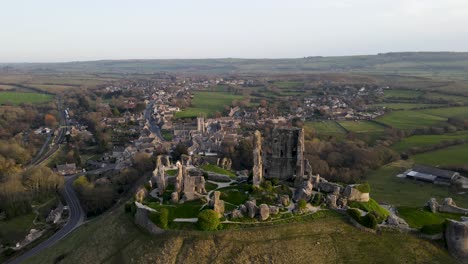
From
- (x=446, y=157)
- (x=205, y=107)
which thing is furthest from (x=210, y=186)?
(x=205, y=107)

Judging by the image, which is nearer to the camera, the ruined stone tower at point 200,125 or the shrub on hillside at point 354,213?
the shrub on hillside at point 354,213

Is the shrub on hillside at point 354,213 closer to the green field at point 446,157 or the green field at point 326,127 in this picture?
the green field at point 446,157

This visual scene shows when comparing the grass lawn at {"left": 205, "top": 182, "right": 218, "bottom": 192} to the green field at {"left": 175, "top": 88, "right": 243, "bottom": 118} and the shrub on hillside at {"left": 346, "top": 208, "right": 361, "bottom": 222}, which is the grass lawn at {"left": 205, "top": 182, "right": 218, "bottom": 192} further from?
the green field at {"left": 175, "top": 88, "right": 243, "bottom": 118}

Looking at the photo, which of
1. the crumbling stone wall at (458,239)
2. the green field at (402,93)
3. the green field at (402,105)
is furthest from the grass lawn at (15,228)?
the green field at (402,93)

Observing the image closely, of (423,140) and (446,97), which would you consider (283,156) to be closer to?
(423,140)

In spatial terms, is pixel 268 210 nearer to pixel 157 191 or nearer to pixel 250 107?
pixel 157 191

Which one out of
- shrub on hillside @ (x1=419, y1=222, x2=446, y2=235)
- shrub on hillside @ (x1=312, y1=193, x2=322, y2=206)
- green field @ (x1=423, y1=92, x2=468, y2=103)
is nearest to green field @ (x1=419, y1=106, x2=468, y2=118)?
green field @ (x1=423, y1=92, x2=468, y2=103)
